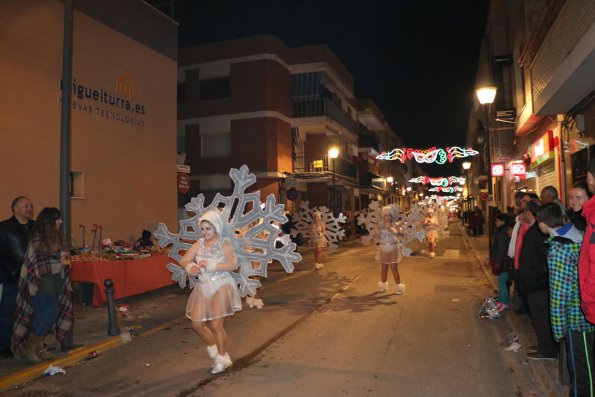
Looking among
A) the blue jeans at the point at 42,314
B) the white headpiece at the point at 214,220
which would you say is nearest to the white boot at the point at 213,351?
the white headpiece at the point at 214,220

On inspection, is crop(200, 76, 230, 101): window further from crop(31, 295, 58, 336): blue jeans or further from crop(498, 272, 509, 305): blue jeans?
crop(31, 295, 58, 336): blue jeans

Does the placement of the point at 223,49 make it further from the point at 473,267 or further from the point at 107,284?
the point at 107,284

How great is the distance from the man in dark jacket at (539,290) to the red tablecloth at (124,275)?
7.14 meters

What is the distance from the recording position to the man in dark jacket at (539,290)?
18.8ft

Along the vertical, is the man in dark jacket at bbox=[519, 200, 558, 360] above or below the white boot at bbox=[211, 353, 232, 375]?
above

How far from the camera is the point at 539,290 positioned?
575 cm

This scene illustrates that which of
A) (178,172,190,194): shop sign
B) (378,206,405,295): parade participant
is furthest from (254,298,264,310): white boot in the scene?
(178,172,190,194): shop sign

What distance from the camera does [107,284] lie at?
7207mm

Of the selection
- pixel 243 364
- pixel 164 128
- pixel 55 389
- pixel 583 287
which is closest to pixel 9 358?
pixel 55 389

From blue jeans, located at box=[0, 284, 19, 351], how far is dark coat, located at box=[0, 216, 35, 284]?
0.36 feet

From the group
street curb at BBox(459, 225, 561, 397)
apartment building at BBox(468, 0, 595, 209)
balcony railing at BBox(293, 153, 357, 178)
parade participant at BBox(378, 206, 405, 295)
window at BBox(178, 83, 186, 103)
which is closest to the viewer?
street curb at BBox(459, 225, 561, 397)

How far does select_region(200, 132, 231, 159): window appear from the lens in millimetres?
26391

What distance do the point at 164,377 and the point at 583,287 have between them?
434 centimetres

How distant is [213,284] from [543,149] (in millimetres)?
12816
